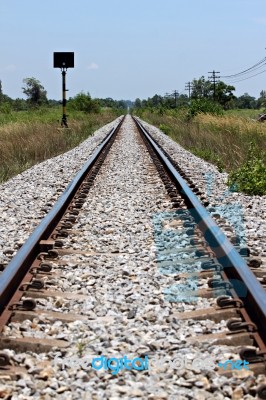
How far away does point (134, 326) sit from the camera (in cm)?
355

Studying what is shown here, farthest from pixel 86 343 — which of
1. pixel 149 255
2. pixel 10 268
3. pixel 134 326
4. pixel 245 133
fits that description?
pixel 245 133

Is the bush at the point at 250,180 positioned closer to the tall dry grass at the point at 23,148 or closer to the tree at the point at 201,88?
the tall dry grass at the point at 23,148

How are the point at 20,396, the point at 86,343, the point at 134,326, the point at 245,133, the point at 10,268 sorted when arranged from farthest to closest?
the point at 245,133 < the point at 10,268 < the point at 134,326 < the point at 86,343 < the point at 20,396

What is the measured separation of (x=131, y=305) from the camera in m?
3.91

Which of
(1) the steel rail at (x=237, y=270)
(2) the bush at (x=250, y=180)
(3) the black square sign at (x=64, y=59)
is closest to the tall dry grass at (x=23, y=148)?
(2) the bush at (x=250, y=180)

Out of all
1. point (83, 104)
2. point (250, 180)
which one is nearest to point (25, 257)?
point (250, 180)

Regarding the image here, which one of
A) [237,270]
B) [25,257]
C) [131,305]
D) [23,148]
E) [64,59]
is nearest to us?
[131,305]

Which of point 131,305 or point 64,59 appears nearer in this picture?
point 131,305

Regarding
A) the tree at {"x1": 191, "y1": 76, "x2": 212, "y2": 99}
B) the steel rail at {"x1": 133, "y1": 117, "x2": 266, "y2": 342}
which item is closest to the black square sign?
the steel rail at {"x1": 133, "y1": 117, "x2": 266, "y2": 342}

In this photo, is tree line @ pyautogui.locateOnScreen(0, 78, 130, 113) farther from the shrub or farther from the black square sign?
the black square sign

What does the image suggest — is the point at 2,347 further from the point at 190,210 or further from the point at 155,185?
the point at 155,185

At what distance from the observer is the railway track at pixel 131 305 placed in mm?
2926

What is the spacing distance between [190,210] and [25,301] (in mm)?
3353

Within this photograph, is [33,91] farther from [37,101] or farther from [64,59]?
[64,59]
